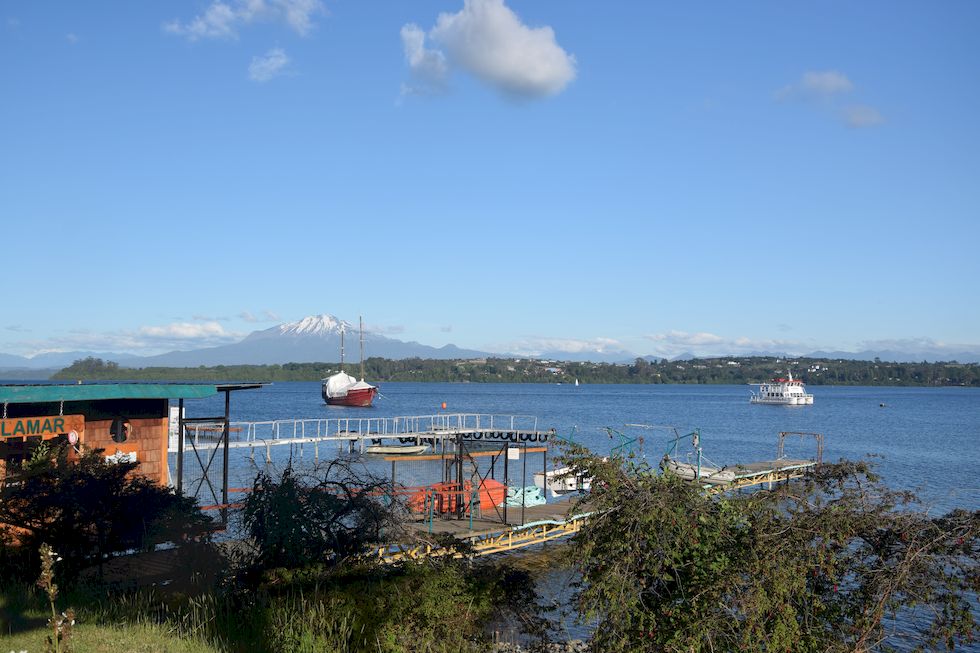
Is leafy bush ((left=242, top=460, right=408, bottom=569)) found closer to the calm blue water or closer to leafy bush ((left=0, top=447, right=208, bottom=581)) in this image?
leafy bush ((left=0, top=447, right=208, bottom=581))

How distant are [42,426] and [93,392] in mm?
1227

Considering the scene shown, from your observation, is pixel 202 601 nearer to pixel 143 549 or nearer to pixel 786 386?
pixel 143 549

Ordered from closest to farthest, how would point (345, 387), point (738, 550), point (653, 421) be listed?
point (738, 550)
point (653, 421)
point (345, 387)

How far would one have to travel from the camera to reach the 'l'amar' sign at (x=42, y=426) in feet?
55.5

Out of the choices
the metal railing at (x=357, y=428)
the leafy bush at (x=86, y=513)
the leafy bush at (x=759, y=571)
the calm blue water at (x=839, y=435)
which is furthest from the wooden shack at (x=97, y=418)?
the calm blue water at (x=839, y=435)

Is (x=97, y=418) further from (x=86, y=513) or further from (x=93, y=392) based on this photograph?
(x=86, y=513)

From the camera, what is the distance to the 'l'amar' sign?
16.9 m

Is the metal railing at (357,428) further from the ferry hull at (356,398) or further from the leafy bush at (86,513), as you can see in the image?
the ferry hull at (356,398)

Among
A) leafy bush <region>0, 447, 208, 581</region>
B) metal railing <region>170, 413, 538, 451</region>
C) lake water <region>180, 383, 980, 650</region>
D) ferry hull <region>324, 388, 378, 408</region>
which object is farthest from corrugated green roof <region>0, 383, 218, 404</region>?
ferry hull <region>324, 388, 378, 408</region>

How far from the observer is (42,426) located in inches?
690

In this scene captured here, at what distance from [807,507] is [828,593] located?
754 mm

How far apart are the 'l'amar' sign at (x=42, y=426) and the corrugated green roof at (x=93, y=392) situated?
41cm

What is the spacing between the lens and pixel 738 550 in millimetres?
7465

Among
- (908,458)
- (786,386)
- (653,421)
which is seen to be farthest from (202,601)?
(786,386)
